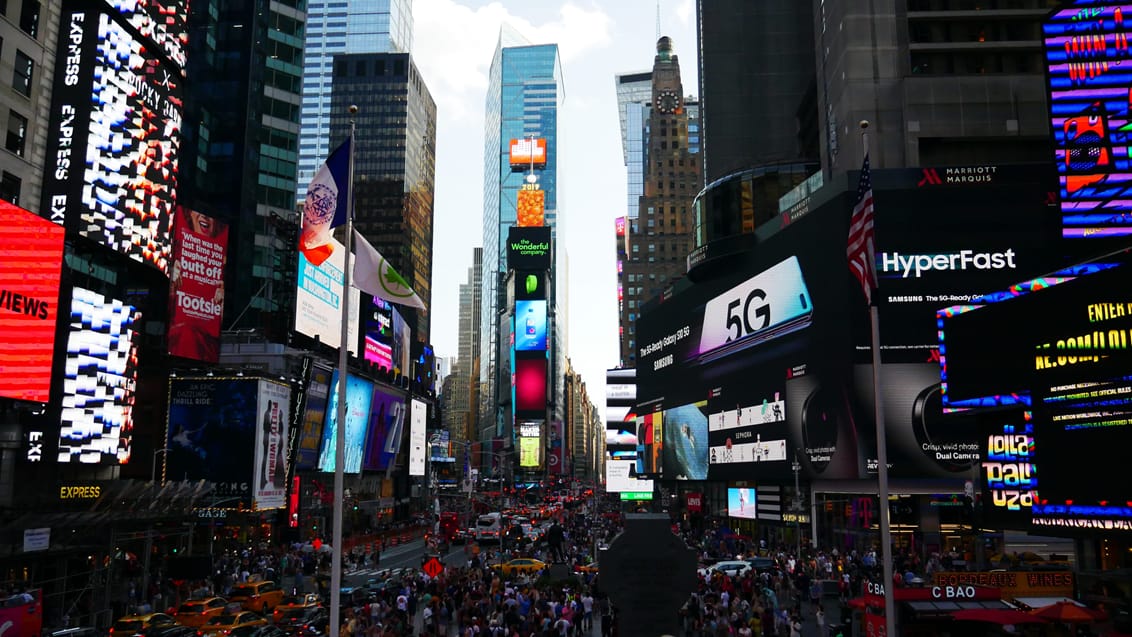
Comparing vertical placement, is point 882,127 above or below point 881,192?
above

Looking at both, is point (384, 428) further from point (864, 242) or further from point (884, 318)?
point (864, 242)

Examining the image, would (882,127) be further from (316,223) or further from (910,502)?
(316,223)

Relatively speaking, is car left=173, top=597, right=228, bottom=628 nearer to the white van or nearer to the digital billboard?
the white van

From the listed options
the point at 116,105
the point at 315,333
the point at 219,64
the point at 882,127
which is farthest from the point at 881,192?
the point at 219,64

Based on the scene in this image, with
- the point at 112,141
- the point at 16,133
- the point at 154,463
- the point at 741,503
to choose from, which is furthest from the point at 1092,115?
the point at 741,503

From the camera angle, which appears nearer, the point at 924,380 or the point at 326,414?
the point at 924,380

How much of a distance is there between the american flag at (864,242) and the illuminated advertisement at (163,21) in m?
35.7

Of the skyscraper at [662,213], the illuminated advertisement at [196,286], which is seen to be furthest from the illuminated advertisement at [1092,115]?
the skyscraper at [662,213]

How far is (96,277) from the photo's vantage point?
4216 cm

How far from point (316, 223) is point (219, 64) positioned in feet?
263

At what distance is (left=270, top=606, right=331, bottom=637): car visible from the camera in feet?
95.3

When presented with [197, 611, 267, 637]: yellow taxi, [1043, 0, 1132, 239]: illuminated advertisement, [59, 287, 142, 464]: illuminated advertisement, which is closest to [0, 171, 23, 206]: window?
[59, 287, 142, 464]: illuminated advertisement

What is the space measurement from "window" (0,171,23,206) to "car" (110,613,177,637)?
1838 centimetres

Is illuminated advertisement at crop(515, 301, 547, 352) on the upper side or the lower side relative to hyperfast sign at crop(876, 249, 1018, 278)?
upper
